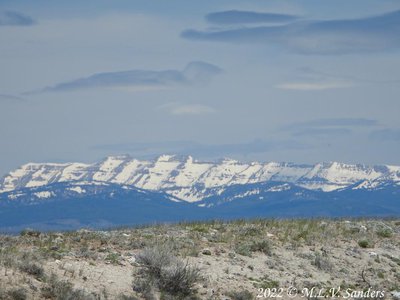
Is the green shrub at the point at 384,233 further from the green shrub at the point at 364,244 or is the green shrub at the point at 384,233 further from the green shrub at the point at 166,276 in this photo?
the green shrub at the point at 166,276

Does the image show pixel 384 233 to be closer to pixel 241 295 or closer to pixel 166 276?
pixel 241 295

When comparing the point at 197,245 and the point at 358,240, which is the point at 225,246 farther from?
the point at 358,240

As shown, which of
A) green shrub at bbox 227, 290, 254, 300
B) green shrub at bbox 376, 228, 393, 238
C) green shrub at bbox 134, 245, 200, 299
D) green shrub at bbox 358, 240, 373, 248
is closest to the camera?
green shrub at bbox 134, 245, 200, 299

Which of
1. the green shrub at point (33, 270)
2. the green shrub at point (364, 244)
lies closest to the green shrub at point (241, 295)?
the green shrub at point (33, 270)

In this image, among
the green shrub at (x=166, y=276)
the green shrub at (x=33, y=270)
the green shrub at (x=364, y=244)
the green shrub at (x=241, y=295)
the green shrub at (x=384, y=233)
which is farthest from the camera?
the green shrub at (x=384, y=233)

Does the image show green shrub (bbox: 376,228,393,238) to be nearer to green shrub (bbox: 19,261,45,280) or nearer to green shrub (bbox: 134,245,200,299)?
green shrub (bbox: 134,245,200,299)

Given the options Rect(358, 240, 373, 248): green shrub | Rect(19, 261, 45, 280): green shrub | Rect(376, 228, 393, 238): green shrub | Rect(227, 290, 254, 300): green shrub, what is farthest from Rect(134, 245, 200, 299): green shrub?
Rect(376, 228, 393, 238): green shrub

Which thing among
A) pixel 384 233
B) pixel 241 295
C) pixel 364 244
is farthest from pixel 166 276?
pixel 384 233

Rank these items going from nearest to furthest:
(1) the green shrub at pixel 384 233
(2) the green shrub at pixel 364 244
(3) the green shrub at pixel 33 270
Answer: (3) the green shrub at pixel 33 270, (2) the green shrub at pixel 364 244, (1) the green shrub at pixel 384 233

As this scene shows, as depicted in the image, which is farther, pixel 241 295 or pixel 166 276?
pixel 241 295

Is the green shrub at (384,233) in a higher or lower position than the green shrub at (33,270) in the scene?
higher

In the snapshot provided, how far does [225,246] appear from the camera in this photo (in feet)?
114

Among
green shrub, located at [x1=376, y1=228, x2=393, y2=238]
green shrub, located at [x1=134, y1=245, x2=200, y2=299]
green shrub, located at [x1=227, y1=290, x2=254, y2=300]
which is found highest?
green shrub, located at [x1=376, y1=228, x2=393, y2=238]

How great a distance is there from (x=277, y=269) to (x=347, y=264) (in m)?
4.08
